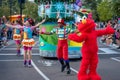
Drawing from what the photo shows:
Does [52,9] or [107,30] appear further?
[52,9]

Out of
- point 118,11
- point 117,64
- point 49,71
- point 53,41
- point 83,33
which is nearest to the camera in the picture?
point 83,33

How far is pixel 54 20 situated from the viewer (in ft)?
55.2

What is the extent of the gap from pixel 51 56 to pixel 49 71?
11.9 feet

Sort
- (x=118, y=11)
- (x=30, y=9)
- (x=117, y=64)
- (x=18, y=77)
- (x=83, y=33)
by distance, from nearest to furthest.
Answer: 1. (x=83, y=33)
2. (x=18, y=77)
3. (x=117, y=64)
4. (x=118, y=11)
5. (x=30, y=9)

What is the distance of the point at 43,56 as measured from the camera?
17.7 m

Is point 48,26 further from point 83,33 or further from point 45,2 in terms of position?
point 83,33

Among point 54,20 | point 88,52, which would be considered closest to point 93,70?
point 88,52

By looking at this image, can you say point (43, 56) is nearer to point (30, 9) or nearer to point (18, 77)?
point (18, 77)

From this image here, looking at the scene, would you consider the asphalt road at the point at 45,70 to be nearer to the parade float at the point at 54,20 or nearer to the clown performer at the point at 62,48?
the clown performer at the point at 62,48

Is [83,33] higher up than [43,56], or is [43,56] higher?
[83,33]

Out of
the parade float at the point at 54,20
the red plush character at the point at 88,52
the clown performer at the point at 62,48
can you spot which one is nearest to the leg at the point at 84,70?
the red plush character at the point at 88,52

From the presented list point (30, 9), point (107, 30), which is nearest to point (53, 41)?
point (107, 30)

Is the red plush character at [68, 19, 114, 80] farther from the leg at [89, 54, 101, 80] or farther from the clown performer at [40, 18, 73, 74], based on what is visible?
the clown performer at [40, 18, 73, 74]

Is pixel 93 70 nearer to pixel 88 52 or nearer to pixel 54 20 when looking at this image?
pixel 88 52
